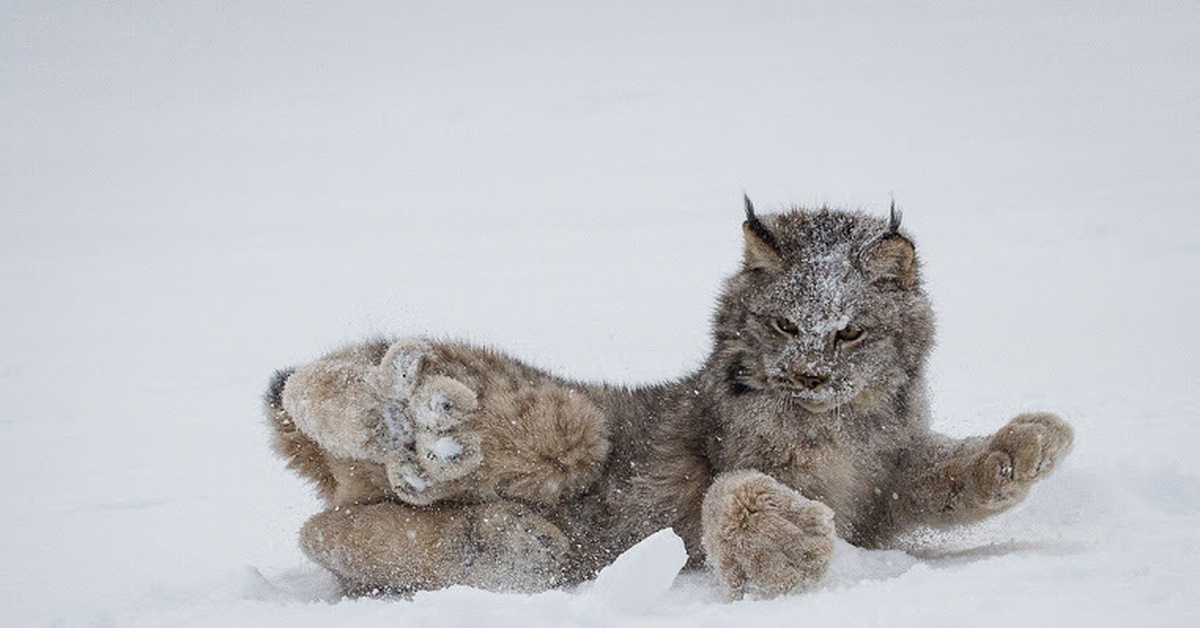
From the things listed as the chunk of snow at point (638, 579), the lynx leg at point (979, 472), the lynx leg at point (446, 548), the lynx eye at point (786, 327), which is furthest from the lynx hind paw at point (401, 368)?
the lynx leg at point (979, 472)

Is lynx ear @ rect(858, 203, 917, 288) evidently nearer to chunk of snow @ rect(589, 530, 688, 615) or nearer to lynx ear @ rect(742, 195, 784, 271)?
lynx ear @ rect(742, 195, 784, 271)

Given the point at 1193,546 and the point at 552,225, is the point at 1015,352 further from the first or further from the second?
the point at 552,225

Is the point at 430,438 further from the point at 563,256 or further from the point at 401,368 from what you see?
the point at 563,256

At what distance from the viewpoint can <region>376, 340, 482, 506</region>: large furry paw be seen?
436 centimetres

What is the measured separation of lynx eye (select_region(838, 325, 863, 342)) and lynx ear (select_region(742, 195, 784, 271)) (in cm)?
38

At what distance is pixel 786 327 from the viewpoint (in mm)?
4480

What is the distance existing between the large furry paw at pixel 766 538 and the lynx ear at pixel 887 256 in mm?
941

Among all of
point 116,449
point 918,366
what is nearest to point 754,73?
point 116,449

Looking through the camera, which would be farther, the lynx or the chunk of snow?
the lynx

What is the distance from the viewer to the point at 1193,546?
373 cm

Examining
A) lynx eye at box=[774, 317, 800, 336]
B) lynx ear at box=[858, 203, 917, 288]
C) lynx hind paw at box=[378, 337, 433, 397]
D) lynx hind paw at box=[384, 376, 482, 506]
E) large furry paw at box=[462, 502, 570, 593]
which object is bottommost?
large furry paw at box=[462, 502, 570, 593]

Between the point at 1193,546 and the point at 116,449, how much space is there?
6.58 metres

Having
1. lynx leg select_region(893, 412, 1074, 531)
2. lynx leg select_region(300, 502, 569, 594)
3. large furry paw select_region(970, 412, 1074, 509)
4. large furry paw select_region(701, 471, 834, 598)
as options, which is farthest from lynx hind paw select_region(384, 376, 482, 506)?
large furry paw select_region(970, 412, 1074, 509)

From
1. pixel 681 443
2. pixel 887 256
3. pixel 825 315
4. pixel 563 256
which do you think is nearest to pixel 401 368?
pixel 681 443
